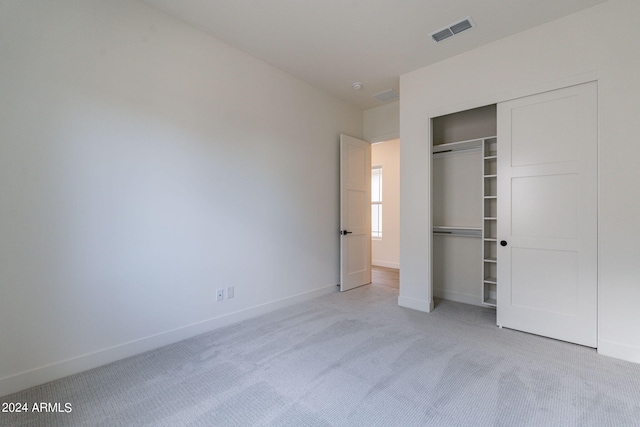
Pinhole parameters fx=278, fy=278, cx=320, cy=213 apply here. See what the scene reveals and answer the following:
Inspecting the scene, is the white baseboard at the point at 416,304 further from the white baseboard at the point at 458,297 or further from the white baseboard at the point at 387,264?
the white baseboard at the point at 387,264

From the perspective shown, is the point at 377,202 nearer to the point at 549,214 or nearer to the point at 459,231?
the point at 459,231

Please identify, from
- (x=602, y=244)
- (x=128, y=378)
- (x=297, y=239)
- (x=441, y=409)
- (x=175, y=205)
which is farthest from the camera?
(x=297, y=239)

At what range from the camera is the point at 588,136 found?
2.47 metres

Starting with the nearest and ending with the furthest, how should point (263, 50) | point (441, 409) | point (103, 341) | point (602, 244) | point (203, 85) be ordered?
point (441, 409), point (103, 341), point (602, 244), point (203, 85), point (263, 50)

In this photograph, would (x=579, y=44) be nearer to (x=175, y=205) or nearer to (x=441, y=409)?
(x=441, y=409)

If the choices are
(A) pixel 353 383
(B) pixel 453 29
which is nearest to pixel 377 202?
(B) pixel 453 29

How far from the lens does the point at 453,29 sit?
108 inches

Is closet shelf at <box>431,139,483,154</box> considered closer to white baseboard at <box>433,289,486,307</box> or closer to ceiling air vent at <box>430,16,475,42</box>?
ceiling air vent at <box>430,16,475,42</box>

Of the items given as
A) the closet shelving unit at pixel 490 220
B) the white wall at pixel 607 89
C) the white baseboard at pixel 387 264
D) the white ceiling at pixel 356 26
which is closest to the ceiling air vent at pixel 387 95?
the white ceiling at pixel 356 26

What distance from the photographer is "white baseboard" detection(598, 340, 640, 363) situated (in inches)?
88.0

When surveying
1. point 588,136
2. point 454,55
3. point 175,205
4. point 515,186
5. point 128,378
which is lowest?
point 128,378

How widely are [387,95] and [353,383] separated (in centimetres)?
383

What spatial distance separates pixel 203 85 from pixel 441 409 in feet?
11.0

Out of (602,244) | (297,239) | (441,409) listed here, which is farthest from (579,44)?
(297,239)
